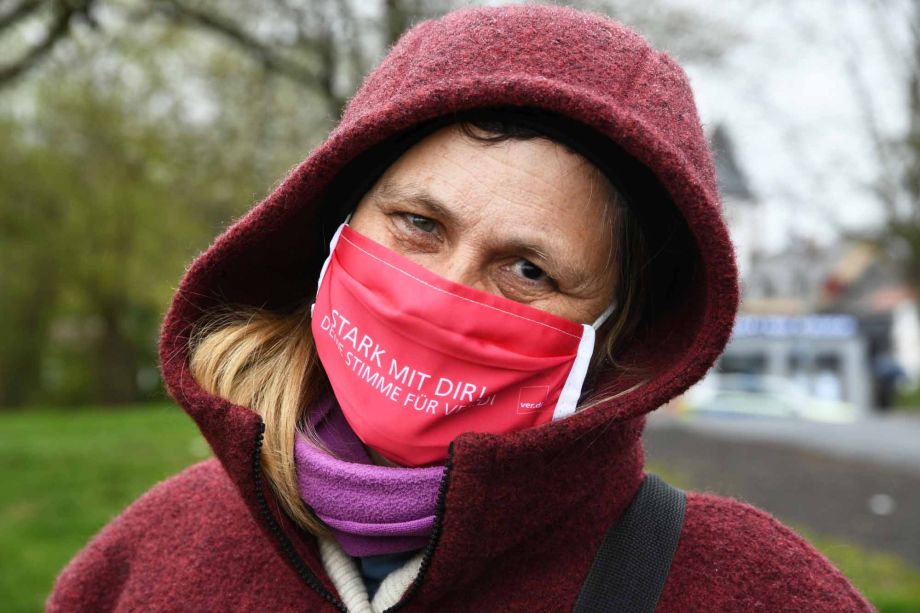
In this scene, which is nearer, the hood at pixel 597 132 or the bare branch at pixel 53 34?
the hood at pixel 597 132

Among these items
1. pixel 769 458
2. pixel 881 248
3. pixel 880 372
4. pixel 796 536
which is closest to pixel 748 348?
pixel 880 372

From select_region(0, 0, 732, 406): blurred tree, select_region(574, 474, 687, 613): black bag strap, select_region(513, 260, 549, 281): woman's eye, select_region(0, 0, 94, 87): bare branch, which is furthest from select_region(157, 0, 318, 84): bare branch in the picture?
select_region(574, 474, 687, 613): black bag strap

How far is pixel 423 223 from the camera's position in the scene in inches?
65.5

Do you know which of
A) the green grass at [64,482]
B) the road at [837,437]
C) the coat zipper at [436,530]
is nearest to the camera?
the coat zipper at [436,530]

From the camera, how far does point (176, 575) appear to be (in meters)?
1.74

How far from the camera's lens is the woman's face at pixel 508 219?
1.56 meters

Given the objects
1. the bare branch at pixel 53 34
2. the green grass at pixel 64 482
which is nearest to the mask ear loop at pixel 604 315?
the green grass at pixel 64 482

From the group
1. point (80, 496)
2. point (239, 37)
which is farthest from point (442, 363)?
point (80, 496)

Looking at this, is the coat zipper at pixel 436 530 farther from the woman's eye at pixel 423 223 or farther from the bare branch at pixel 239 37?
the bare branch at pixel 239 37

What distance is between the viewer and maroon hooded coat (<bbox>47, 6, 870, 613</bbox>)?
148 cm

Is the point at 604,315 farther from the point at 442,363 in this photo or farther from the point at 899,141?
the point at 899,141

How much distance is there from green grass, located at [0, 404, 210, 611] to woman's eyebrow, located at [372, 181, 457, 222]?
1.80m

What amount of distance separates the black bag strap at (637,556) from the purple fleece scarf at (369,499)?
12.1 inches

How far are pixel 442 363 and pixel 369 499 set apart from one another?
275 millimetres
